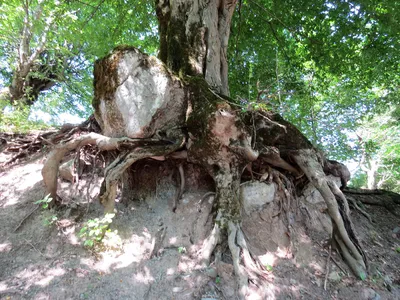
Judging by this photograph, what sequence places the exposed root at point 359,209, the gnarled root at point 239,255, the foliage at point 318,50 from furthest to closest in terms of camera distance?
the foliage at point 318,50, the exposed root at point 359,209, the gnarled root at point 239,255

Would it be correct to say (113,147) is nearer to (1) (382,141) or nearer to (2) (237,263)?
(2) (237,263)

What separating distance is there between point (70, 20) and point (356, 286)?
26.7 ft

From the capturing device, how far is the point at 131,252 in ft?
9.80

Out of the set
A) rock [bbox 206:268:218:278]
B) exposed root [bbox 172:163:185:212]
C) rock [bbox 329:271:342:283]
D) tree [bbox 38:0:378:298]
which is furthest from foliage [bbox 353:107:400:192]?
rock [bbox 206:268:218:278]

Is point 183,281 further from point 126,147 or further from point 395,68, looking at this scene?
point 395,68

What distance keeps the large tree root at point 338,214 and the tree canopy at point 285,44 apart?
3.51ft

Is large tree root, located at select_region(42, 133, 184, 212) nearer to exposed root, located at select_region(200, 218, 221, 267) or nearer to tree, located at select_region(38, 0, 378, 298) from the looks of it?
tree, located at select_region(38, 0, 378, 298)

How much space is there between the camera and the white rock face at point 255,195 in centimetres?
360

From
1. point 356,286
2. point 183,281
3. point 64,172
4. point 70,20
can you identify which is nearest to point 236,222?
point 183,281

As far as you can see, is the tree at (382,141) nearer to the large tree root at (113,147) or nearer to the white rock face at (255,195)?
the white rock face at (255,195)

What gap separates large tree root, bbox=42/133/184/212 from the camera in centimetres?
308

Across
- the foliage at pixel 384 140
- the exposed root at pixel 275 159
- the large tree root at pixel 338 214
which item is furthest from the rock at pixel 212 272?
the foliage at pixel 384 140

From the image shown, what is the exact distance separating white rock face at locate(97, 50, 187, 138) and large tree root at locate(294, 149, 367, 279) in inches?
85.1

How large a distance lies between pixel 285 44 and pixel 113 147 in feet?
19.2
